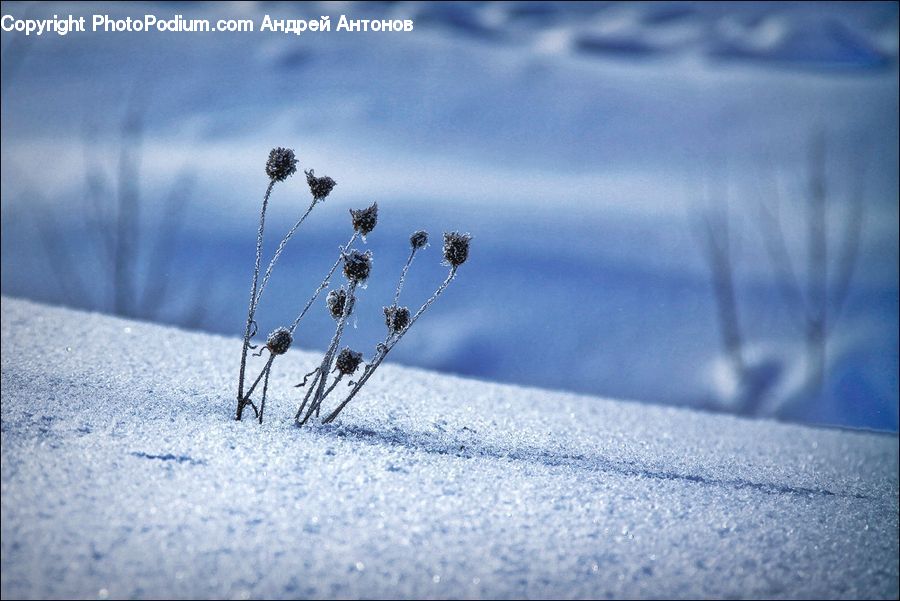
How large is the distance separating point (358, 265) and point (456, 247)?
158 millimetres

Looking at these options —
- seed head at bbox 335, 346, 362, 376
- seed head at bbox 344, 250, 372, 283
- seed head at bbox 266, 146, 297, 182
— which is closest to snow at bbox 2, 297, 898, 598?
seed head at bbox 335, 346, 362, 376

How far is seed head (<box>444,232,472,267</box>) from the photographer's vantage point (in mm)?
1206

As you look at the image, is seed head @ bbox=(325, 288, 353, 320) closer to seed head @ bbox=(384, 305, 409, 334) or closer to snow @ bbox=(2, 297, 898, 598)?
seed head @ bbox=(384, 305, 409, 334)

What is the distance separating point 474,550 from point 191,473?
0.41 metres

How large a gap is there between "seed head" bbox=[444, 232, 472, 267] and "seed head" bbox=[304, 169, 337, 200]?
0.20 m

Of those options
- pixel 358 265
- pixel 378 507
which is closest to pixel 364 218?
pixel 358 265

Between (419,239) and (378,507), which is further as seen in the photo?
(419,239)

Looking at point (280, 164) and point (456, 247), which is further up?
point (280, 164)

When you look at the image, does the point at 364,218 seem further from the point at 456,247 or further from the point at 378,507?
the point at 378,507

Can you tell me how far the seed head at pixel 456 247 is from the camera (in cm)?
121

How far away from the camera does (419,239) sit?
1251 mm

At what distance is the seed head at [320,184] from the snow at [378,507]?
406 millimetres

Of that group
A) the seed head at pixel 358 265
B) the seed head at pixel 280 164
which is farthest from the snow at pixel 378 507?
the seed head at pixel 280 164

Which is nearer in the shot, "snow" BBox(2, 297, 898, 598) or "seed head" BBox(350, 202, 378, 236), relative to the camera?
"snow" BBox(2, 297, 898, 598)
